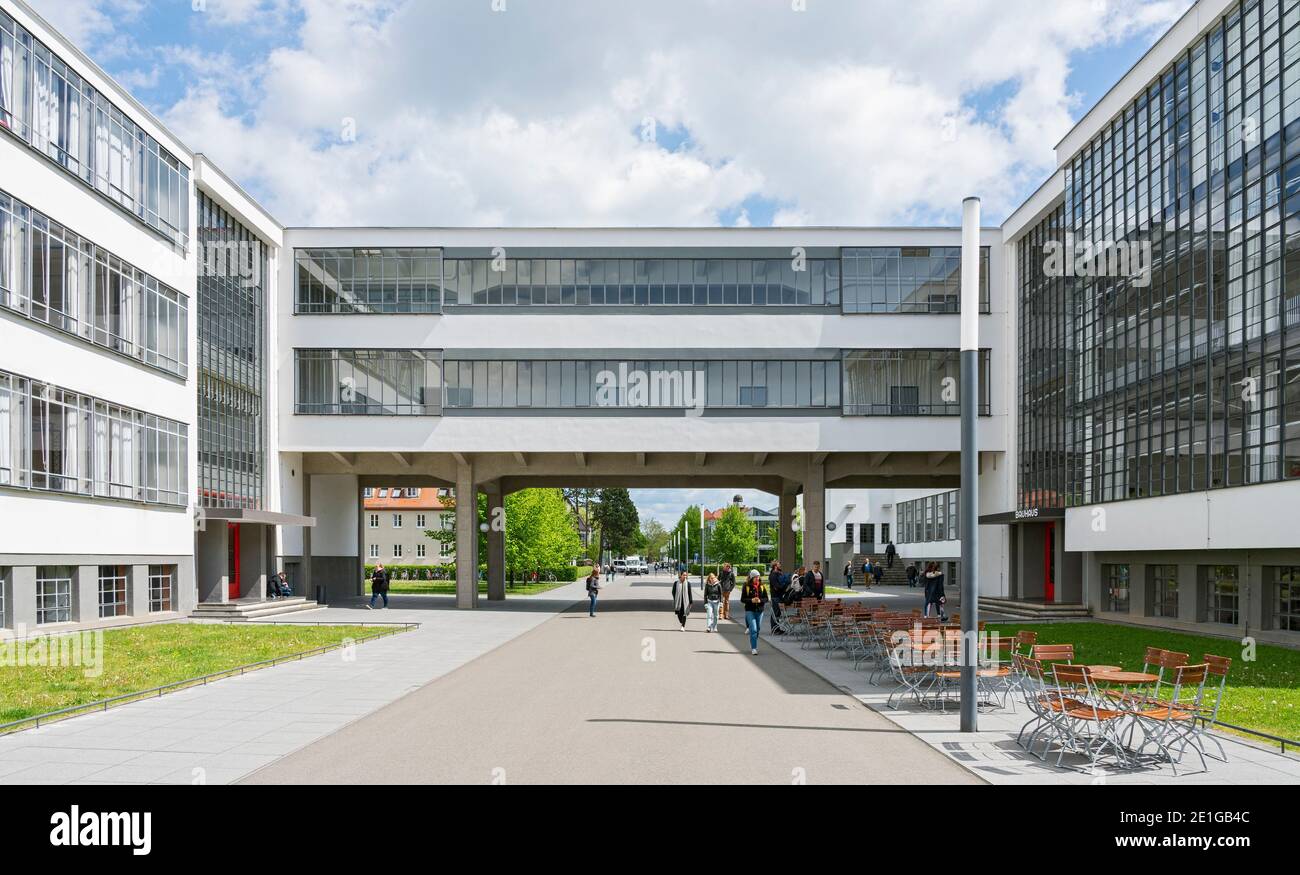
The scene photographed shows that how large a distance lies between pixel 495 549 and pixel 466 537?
313 inches

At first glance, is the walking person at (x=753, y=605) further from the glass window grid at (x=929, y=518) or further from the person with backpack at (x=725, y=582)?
the glass window grid at (x=929, y=518)

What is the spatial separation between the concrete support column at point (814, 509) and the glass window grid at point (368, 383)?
1423 cm

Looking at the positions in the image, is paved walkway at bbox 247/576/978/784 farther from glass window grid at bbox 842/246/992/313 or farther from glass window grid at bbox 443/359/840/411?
glass window grid at bbox 842/246/992/313

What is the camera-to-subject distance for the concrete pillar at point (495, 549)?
48750 millimetres

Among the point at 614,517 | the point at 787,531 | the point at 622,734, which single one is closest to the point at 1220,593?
the point at 622,734

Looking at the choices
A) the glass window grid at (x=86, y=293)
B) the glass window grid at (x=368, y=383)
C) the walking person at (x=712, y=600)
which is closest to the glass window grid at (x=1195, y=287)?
the walking person at (x=712, y=600)

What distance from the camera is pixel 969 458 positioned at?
1223 cm

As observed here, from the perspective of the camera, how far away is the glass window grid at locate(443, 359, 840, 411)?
133ft

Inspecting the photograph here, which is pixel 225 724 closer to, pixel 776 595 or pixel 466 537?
pixel 776 595

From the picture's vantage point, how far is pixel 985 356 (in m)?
41.3

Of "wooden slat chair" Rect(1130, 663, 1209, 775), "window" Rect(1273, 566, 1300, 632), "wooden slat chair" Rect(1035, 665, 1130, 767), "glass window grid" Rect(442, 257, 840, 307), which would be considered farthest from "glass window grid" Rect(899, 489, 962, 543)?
"wooden slat chair" Rect(1035, 665, 1130, 767)

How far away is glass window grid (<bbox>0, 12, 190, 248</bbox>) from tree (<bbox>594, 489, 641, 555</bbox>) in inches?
3533

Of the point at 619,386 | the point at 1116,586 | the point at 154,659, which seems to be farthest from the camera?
the point at 619,386
